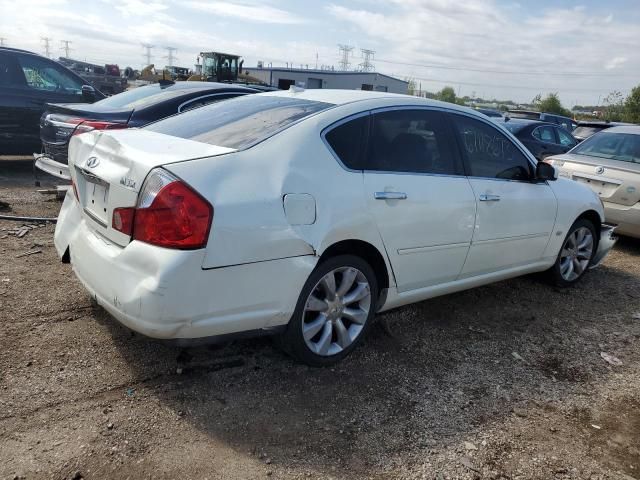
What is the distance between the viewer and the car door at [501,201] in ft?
13.0

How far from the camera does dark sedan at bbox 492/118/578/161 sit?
37.3 feet

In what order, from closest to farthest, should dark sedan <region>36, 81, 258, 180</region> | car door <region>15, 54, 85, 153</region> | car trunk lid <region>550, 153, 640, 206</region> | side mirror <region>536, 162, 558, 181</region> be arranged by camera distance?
1. side mirror <region>536, 162, 558, 181</region>
2. dark sedan <region>36, 81, 258, 180</region>
3. car trunk lid <region>550, 153, 640, 206</region>
4. car door <region>15, 54, 85, 153</region>

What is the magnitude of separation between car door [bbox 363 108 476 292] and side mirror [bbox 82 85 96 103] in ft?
20.4

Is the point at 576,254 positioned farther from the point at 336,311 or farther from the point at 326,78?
the point at 326,78

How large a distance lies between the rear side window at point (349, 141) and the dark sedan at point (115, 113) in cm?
342

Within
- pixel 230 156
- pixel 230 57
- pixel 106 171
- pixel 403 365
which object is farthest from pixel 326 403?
pixel 230 57

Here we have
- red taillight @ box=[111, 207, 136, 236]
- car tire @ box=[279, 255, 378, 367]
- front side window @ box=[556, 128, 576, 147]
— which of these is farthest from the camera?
front side window @ box=[556, 128, 576, 147]

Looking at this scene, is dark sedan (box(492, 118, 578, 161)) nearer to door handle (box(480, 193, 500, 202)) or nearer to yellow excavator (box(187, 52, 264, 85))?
door handle (box(480, 193, 500, 202))

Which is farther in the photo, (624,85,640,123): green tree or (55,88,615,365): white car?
(624,85,640,123): green tree

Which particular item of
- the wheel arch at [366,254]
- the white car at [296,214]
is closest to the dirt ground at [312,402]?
the white car at [296,214]

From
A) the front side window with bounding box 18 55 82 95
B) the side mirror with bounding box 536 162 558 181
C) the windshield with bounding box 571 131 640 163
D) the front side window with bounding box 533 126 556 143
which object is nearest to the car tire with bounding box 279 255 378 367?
the side mirror with bounding box 536 162 558 181

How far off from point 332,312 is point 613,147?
5.96 meters

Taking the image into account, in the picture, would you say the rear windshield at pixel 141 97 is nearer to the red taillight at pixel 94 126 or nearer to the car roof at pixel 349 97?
the red taillight at pixel 94 126

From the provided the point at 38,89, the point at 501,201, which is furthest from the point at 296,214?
the point at 38,89
